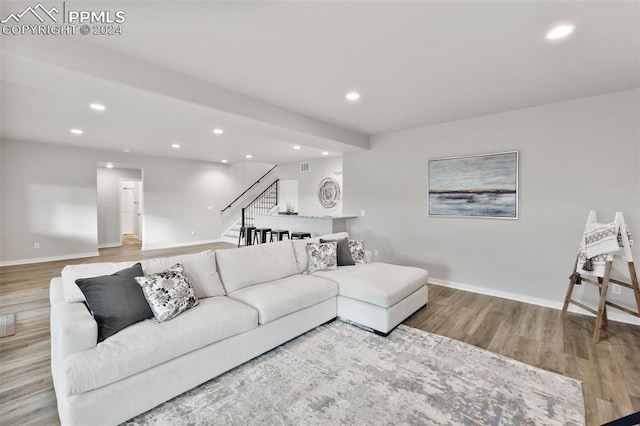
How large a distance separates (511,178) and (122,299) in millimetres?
4654

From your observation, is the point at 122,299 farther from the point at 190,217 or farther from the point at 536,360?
the point at 190,217

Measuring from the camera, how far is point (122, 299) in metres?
2.00

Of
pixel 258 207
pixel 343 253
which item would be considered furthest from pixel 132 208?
pixel 343 253

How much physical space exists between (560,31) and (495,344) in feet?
8.99

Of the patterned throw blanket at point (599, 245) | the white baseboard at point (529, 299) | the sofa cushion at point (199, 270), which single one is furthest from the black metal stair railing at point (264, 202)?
the patterned throw blanket at point (599, 245)

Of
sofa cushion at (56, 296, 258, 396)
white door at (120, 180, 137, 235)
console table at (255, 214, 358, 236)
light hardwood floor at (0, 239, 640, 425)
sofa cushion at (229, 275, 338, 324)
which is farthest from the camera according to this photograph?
white door at (120, 180, 137, 235)

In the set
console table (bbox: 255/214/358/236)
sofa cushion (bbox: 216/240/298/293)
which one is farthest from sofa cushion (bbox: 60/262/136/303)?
console table (bbox: 255/214/358/236)

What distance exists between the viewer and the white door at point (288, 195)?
912cm

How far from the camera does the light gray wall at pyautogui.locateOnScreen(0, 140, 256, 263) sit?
575 centimetres

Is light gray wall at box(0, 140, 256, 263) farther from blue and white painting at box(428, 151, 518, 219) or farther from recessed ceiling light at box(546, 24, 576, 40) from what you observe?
recessed ceiling light at box(546, 24, 576, 40)

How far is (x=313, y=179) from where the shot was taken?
855cm

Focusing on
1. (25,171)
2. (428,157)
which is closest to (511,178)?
(428,157)

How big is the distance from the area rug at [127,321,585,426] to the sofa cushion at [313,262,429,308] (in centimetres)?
47

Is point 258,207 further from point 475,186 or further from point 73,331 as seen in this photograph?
point 73,331
